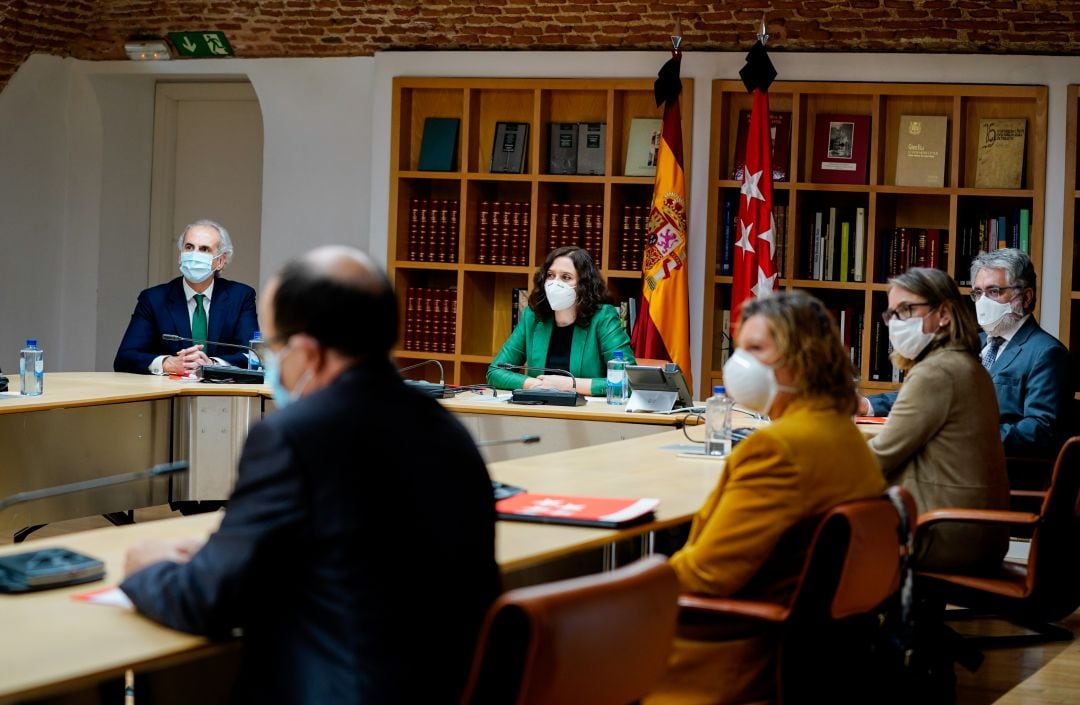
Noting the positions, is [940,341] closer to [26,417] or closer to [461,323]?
[26,417]

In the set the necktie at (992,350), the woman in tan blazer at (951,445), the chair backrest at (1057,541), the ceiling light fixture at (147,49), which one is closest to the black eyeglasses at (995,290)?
the necktie at (992,350)

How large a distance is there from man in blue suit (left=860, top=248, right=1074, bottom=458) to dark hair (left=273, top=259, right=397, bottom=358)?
3336 mm

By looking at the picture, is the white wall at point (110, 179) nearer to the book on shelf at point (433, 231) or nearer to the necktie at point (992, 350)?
the book on shelf at point (433, 231)

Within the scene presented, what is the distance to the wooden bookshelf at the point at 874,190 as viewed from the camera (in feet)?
22.1

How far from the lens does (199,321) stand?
6039 mm

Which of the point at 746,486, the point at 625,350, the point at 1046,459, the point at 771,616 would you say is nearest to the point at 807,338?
the point at 746,486

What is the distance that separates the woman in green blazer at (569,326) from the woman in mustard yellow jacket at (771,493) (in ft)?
9.58

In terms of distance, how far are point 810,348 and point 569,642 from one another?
3.95ft

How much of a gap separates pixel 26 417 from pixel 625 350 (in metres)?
2.46

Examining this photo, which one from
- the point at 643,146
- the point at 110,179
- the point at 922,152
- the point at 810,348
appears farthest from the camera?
the point at 110,179

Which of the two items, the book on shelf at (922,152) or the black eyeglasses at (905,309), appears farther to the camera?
the book on shelf at (922,152)

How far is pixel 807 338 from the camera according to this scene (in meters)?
2.70

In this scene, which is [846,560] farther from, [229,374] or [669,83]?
[669,83]

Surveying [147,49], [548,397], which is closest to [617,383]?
[548,397]
